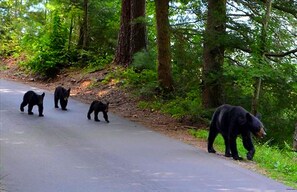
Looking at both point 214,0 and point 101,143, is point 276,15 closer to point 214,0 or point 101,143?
point 214,0

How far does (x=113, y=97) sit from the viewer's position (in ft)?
67.6

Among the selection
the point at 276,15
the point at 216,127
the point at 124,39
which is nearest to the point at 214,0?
the point at 276,15

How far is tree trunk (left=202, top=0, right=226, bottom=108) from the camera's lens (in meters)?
13.8

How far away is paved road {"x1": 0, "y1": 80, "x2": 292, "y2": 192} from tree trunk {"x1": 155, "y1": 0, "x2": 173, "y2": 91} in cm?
451

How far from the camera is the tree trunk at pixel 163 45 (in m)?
17.7

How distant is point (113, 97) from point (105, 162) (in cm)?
1125

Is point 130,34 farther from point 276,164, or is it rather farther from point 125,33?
point 276,164

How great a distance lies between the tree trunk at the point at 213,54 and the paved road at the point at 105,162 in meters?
2.53

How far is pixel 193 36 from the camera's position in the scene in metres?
15.4

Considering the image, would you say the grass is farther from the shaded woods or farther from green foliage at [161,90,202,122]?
green foliage at [161,90,202,122]

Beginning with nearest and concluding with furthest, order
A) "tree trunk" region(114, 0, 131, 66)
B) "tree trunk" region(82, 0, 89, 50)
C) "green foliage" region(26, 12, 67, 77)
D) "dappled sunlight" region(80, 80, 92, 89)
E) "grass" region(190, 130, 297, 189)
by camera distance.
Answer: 1. "grass" region(190, 130, 297, 189)
2. "dappled sunlight" region(80, 80, 92, 89)
3. "tree trunk" region(114, 0, 131, 66)
4. "tree trunk" region(82, 0, 89, 50)
5. "green foliage" region(26, 12, 67, 77)

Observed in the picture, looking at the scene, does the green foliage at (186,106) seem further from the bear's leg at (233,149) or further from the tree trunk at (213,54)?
the bear's leg at (233,149)

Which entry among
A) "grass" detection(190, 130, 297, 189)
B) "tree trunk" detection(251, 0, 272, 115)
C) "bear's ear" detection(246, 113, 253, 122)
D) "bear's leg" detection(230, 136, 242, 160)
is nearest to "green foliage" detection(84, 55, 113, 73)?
"tree trunk" detection(251, 0, 272, 115)

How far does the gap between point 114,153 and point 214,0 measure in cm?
654
